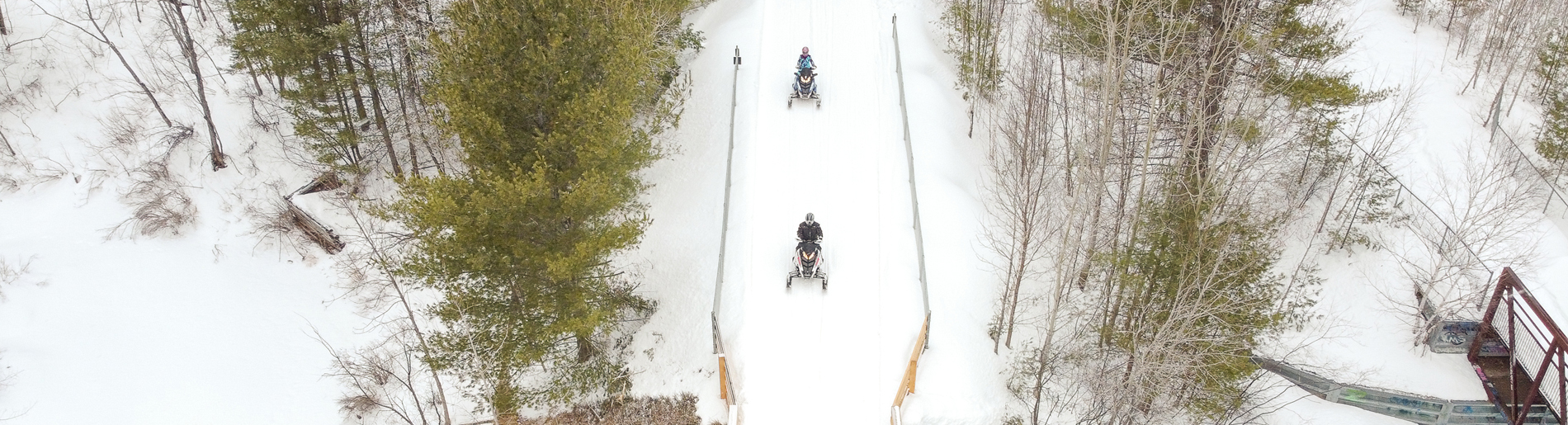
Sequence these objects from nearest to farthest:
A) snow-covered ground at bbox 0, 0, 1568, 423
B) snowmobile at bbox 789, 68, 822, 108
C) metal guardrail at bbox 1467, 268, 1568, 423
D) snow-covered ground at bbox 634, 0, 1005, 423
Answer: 1. metal guardrail at bbox 1467, 268, 1568, 423
2. snow-covered ground at bbox 634, 0, 1005, 423
3. snow-covered ground at bbox 0, 0, 1568, 423
4. snowmobile at bbox 789, 68, 822, 108

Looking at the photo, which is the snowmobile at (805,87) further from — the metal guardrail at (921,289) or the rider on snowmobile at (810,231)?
the rider on snowmobile at (810,231)

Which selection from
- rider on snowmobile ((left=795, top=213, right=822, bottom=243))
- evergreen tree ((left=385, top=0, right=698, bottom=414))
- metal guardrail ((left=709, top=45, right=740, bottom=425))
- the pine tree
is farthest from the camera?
the pine tree

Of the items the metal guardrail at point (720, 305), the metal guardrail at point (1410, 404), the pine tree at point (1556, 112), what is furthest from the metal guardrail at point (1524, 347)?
the metal guardrail at point (720, 305)

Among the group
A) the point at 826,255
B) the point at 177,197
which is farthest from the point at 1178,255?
the point at 177,197

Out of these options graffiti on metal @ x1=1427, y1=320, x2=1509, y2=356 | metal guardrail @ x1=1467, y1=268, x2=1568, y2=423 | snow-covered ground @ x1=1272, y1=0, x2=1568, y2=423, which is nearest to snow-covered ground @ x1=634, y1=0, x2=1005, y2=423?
snow-covered ground @ x1=1272, y1=0, x2=1568, y2=423

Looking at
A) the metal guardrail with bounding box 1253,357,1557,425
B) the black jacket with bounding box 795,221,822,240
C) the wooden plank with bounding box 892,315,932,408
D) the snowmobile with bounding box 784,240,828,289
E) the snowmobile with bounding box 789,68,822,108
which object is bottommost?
the metal guardrail with bounding box 1253,357,1557,425

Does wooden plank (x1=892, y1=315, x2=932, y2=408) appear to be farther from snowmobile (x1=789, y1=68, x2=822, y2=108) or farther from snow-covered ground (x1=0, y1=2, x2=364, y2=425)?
snow-covered ground (x1=0, y1=2, x2=364, y2=425)

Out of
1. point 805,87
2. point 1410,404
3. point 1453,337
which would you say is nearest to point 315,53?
point 805,87
